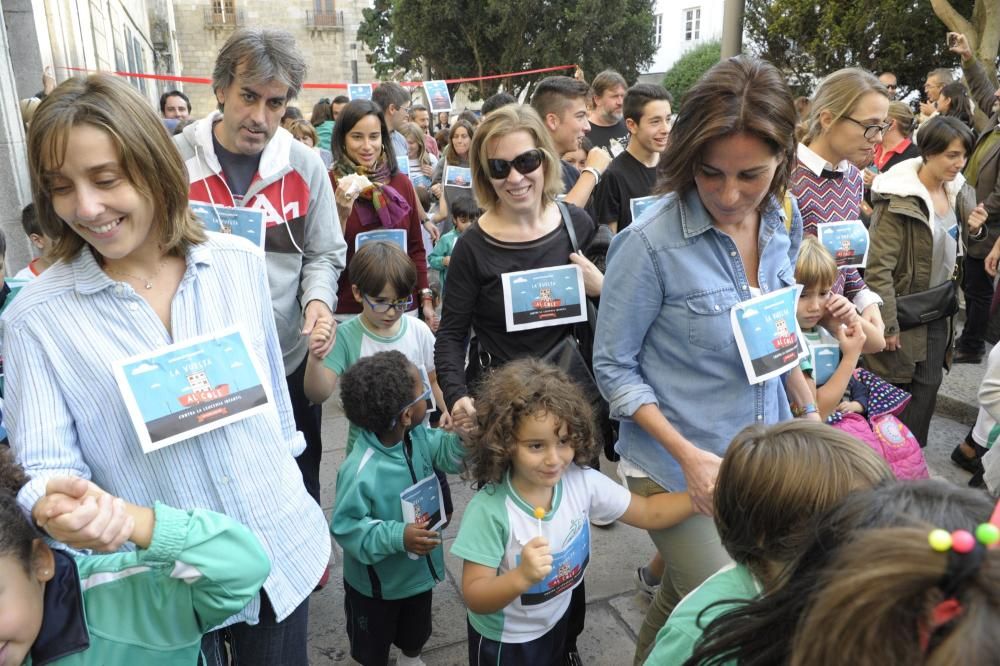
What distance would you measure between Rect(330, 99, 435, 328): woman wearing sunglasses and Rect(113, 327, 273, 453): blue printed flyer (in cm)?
217

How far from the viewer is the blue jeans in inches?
65.9

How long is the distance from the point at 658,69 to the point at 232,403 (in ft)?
140

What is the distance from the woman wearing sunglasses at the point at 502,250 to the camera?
2611mm

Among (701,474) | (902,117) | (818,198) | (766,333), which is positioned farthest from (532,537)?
(902,117)

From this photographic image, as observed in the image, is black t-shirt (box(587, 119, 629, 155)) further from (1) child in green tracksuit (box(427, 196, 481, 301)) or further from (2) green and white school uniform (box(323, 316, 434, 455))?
(2) green and white school uniform (box(323, 316, 434, 455))

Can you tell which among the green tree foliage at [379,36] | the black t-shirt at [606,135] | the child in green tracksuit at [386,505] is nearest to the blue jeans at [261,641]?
the child in green tracksuit at [386,505]

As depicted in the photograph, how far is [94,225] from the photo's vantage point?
145 centimetres

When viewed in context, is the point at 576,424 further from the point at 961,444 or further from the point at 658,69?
the point at 658,69

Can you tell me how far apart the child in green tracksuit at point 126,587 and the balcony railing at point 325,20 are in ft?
141

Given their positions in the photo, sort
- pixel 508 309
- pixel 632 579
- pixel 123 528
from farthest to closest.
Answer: pixel 632 579 < pixel 508 309 < pixel 123 528

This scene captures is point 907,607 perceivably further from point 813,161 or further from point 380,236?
point 380,236

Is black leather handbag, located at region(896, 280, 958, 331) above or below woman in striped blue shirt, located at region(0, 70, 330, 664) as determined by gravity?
below

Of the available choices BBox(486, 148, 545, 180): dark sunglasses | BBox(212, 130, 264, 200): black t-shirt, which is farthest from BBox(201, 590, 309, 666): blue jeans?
BBox(486, 148, 545, 180): dark sunglasses

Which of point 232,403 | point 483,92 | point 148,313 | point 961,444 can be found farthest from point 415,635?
point 483,92
